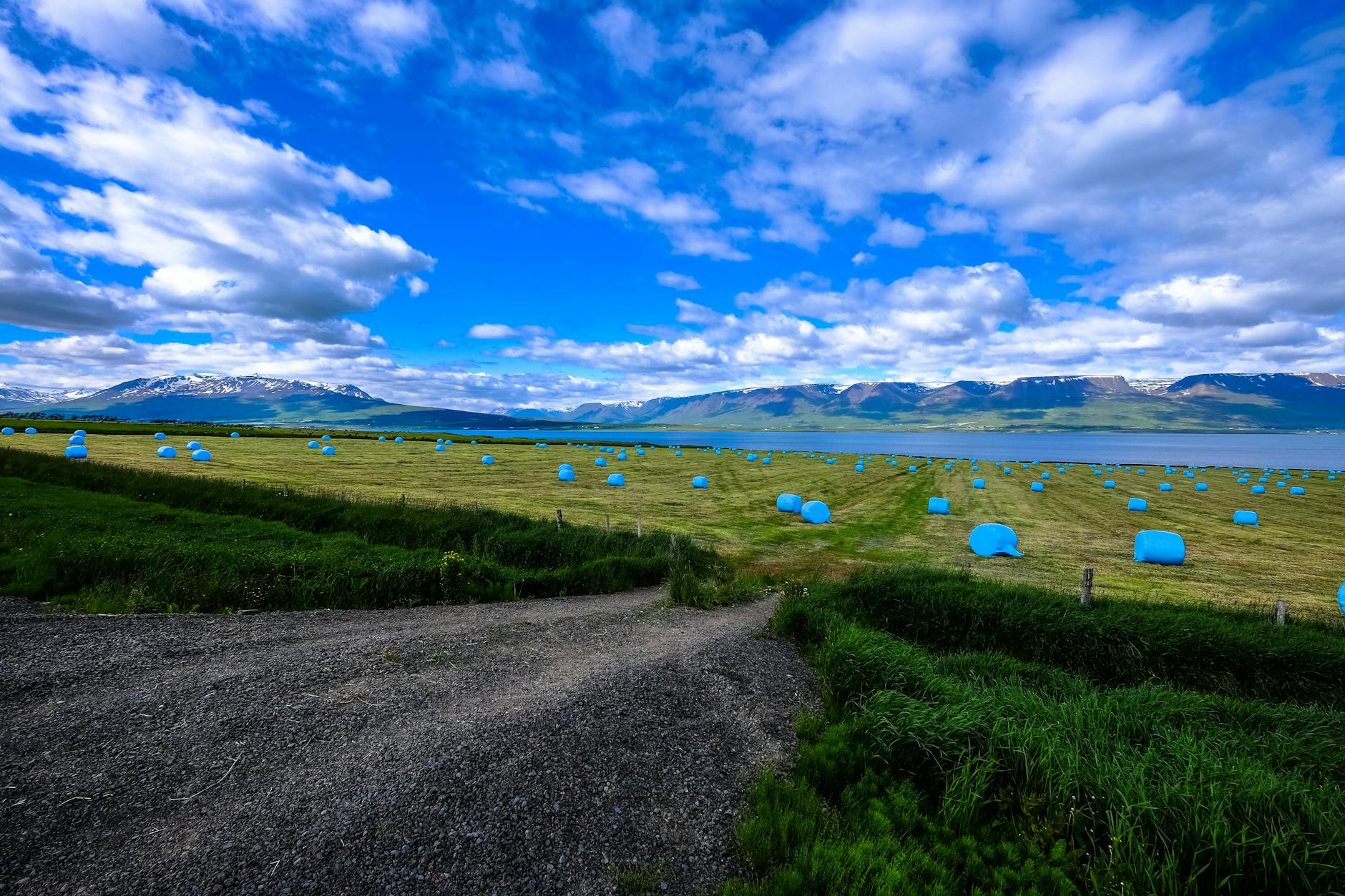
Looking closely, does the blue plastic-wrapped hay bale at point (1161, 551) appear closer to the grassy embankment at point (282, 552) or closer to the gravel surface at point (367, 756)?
the grassy embankment at point (282, 552)

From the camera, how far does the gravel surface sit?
602 centimetres

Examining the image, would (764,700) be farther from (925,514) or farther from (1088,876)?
→ (925,514)

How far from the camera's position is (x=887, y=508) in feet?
136

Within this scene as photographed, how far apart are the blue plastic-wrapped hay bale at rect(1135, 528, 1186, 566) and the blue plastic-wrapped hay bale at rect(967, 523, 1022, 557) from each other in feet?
15.7

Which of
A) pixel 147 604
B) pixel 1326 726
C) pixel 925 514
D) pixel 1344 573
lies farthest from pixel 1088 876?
pixel 925 514

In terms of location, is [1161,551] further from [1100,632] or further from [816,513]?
[816,513]

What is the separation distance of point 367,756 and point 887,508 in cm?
3955

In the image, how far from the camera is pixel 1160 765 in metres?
7.64

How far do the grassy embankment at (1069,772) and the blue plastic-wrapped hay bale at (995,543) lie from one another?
11.7 meters

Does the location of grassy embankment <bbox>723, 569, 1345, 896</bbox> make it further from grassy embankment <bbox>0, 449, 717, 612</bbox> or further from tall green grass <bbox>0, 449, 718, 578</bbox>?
grassy embankment <bbox>0, 449, 717, 612</bbox>

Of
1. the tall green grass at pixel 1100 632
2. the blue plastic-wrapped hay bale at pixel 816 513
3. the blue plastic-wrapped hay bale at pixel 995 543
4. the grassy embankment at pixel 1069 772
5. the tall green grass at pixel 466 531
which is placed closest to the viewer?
the grassy embankment at pixel 1069 772

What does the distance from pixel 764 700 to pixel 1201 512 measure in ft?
166

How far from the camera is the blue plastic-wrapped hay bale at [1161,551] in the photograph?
964 inches

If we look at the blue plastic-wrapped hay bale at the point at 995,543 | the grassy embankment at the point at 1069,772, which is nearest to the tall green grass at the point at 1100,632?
the grassy embankment at the point at 1069,772
